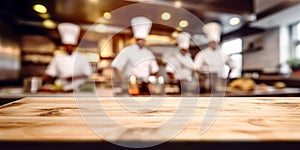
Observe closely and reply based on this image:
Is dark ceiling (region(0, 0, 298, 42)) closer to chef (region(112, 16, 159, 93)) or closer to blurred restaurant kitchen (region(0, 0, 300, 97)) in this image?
blurred restaurant kitchen (region(0, 0, 300, 97))

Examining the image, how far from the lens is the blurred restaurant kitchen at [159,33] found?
2529 millimetres

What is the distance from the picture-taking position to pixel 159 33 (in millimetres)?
5043

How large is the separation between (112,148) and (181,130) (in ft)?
0.49

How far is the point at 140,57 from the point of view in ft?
8.59

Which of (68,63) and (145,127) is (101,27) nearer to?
(68,63)

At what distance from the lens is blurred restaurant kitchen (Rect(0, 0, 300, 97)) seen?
2529mm

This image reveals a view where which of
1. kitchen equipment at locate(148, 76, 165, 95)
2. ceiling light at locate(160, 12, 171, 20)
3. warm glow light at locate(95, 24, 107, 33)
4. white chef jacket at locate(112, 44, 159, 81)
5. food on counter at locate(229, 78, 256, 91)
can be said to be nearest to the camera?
kitchen equipment at locate(148, 76, 165, 95)

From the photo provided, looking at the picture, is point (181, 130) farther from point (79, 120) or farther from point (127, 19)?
point (127, 19)

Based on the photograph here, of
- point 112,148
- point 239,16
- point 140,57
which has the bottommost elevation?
point 112,148

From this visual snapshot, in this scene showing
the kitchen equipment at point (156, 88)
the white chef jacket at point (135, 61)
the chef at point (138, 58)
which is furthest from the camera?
the white chef jacket at point (135, 61)

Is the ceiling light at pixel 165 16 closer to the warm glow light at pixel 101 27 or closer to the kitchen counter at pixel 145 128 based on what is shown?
the warm glow light at pixel 101 27

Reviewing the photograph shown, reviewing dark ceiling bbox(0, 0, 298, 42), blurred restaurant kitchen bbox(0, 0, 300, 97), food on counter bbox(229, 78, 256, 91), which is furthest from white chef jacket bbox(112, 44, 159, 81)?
food on counter bbox(229, 78, 256, 91)

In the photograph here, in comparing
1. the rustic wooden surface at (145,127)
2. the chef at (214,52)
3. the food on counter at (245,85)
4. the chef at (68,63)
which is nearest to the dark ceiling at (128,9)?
the chef at (214,52)

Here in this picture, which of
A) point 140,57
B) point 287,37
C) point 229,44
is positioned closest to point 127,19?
point 140,57
